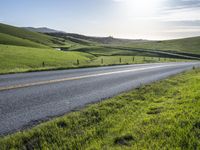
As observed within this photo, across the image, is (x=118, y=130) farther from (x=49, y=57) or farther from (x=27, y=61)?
(x=49, y=57)

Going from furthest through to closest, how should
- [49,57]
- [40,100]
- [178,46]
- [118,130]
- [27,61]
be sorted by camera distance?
1. [178,46]
2. [49,57]
3. [27,61]
4. [40,100]
5. [118,130]

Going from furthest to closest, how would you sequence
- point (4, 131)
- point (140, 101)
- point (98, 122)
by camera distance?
point (140, 101)
point (98, 122)
point (4, 131)

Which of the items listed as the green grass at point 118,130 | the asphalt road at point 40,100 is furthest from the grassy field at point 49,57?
the green grass at point 118,130

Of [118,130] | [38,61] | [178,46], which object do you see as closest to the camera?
[118,130]

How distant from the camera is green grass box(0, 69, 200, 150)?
446 cm

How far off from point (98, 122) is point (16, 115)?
2057 mm

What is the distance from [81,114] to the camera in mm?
6422

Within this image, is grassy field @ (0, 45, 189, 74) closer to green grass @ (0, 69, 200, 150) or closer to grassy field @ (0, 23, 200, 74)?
grassy field @ (0, 23, 200, 74)

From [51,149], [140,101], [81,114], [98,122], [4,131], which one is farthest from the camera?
[140,101]

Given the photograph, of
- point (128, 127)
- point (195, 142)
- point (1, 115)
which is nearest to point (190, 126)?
point (195, 142)

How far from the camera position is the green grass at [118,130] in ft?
14.6

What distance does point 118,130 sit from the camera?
5191mm

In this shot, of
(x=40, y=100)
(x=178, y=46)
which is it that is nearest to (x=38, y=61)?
(x=40, y=100)

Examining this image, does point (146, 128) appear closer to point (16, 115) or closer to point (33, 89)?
point (16, 115)
